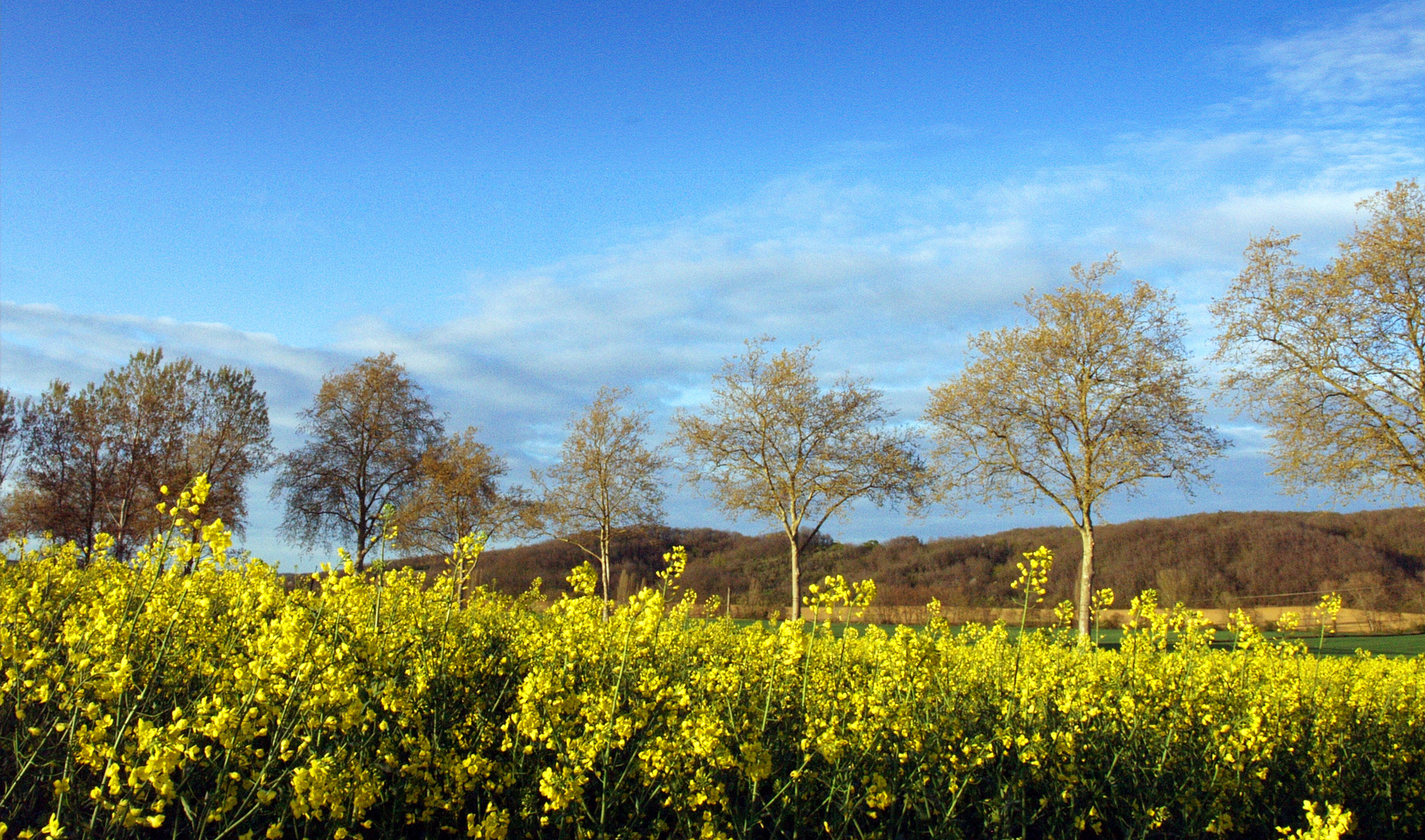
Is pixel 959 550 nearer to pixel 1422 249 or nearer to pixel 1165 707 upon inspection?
pixel 1422 249

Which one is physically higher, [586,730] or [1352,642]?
[586,730]

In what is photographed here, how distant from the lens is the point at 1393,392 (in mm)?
18984

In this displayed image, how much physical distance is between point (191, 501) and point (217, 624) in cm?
266

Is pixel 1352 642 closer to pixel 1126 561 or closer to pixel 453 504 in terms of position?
pixel 1126 561

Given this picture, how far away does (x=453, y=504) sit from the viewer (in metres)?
28.8

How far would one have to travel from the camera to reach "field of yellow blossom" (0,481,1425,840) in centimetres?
319

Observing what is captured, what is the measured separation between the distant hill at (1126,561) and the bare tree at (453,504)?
111 inches

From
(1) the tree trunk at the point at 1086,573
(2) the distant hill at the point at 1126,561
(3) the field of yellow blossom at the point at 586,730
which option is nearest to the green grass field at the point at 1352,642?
(1) the tree trunk at the point at 1086,573

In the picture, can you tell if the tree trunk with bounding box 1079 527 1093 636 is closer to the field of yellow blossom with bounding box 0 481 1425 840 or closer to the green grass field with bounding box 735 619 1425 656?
the green grass field with bounding box 735 619 1425 656

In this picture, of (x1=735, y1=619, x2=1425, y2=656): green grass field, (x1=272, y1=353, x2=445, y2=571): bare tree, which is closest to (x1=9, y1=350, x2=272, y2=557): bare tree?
(x1=272, y1=353, x2=445, y2=571): bare tree

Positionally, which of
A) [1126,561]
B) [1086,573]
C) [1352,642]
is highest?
[1086,573]

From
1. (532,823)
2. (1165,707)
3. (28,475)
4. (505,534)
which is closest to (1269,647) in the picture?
(1165,707)

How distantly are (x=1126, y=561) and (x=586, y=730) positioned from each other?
49.6m

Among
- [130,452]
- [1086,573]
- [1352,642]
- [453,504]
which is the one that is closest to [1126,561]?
[1352,642]
